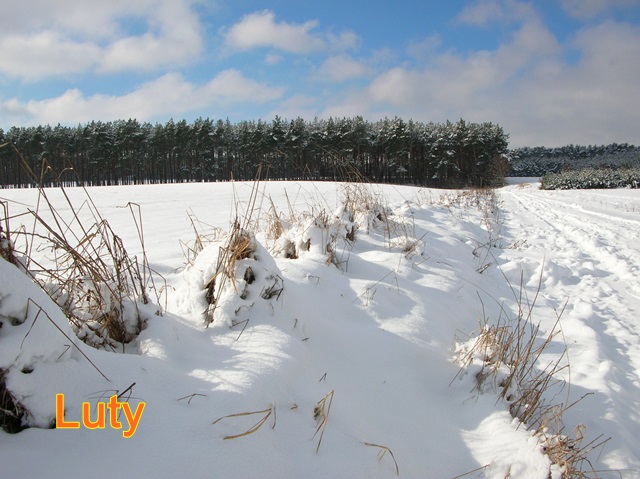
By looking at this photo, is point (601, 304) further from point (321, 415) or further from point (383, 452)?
point (321, 415)

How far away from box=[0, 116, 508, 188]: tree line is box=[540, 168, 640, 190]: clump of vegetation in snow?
8948 mm

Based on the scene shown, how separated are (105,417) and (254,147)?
45.9m

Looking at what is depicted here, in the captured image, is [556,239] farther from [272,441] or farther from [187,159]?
[187,159]

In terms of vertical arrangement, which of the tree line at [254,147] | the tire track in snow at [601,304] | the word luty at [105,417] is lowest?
the tire track in snow at [601,304]

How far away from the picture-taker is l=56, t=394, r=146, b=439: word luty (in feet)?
3.31

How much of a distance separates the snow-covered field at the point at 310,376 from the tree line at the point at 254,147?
38.6 meters

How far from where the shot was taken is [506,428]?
62.9 inches

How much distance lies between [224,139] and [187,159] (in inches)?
226

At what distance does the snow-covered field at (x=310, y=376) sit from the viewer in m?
1.01

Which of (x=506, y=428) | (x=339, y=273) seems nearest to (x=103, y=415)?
(x=506, y=428)

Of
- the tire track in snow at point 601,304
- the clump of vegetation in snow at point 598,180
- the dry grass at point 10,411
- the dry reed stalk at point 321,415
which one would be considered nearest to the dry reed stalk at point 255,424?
the dry reed stalk at point 321,415

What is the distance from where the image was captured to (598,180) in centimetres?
3100

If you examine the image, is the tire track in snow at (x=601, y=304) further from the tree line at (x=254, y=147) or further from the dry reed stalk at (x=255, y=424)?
the tree line at (x=254, y=147)

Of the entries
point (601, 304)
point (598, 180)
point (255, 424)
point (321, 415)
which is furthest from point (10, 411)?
point (598, 180)
